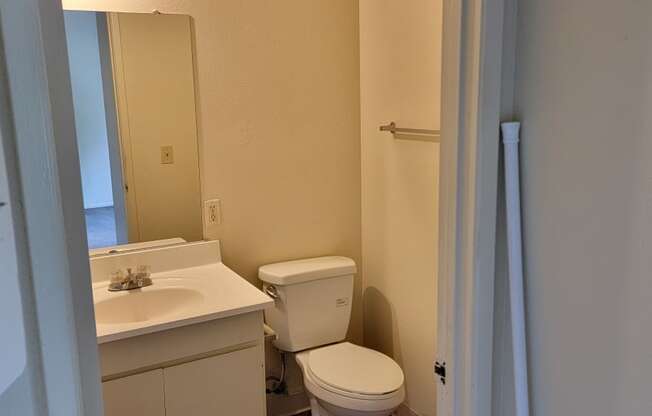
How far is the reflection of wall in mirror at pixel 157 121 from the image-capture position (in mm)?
2031

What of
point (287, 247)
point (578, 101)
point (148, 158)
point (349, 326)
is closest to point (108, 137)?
point (148, 158)

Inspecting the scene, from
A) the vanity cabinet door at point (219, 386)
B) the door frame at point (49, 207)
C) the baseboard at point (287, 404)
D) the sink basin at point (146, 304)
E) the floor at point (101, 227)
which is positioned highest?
the door frame at point (49, 207)

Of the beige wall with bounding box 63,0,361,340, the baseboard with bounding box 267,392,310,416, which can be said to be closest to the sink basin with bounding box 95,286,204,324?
the beige wall with bounding box 63,0,361,340

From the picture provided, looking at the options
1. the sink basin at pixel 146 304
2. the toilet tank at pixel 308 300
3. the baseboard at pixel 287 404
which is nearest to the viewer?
the sink basin at pixel 146 304

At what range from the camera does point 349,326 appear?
264 cm

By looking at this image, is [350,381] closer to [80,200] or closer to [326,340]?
[326,340]

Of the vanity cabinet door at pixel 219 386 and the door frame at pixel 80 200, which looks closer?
→ the door frame at pixel 80 200

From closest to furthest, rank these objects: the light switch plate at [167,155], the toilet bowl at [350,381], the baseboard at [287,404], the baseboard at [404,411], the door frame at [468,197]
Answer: the door frame at [468,197], the toilet bowl at [350,381], the light switch plate at [167,155], the baseboard at [404,411], the baseboard at [287,404]

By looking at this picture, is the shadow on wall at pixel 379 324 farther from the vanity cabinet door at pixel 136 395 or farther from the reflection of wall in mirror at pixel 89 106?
the reflection of wall in mirror at pixel 89 106

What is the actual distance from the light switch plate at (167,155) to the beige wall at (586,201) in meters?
1.45

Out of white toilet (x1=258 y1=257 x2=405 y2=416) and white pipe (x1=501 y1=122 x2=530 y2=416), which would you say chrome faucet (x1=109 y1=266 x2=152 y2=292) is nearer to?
white toilet (x1=258 y1=257 x2=405 y2=416)

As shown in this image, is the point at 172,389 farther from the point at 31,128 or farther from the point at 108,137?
the point at 31,128

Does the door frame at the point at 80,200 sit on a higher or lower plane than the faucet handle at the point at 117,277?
higher

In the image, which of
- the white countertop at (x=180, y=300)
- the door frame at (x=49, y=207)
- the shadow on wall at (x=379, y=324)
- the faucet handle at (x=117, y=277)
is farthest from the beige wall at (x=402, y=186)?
the door frame at (x=49, y=207)
